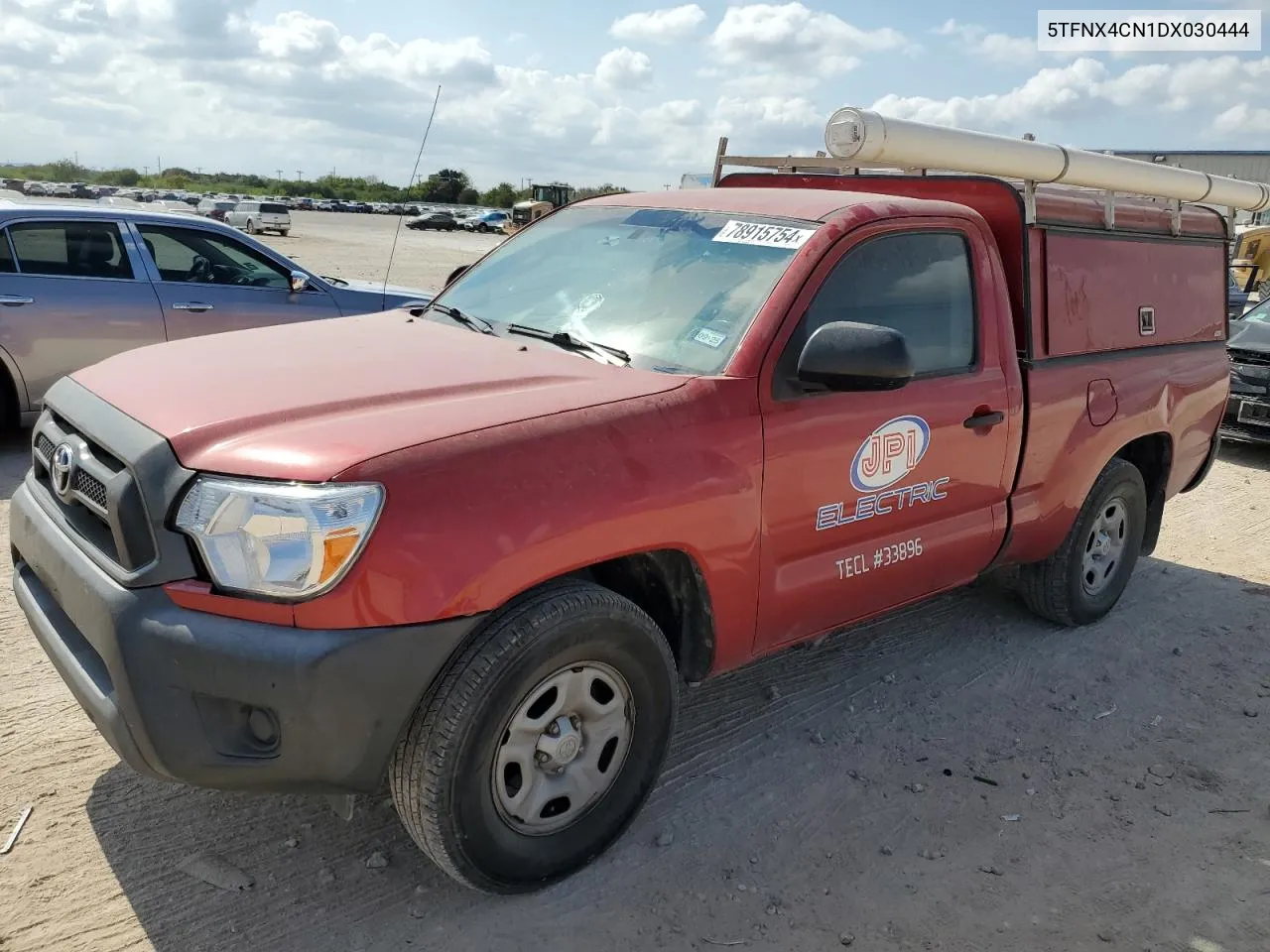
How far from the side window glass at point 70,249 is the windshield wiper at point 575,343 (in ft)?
15.5

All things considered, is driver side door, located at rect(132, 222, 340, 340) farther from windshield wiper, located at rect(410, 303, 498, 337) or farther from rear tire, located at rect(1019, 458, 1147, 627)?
rear tire, located at rect(1019, 458, 1147, 627)

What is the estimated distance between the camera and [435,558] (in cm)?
235

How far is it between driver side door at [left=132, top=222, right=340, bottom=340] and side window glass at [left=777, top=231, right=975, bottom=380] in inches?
203

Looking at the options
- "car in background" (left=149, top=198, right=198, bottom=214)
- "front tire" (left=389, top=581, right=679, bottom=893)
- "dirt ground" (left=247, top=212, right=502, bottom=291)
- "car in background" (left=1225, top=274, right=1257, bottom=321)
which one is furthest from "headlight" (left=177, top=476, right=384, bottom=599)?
"car in background" (left=1225, top=274, right=1257, bottom=321)

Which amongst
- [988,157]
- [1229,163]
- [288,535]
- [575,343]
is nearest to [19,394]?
[575,343]

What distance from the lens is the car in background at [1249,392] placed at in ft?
28.1

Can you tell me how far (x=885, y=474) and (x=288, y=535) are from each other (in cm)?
200

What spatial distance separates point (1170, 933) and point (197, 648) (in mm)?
2678

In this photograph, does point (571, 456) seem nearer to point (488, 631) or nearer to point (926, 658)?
point (488, 631)

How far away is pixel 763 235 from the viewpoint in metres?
3.41

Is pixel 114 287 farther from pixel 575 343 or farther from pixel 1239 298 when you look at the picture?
pixel 1239 298

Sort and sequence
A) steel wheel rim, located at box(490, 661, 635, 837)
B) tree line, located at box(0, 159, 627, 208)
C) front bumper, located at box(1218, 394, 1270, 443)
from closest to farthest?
steel wheel rim, located at box(490, 661, 635, 837) → front bumper, located at box(1218, 394, 1270, 443) → tree line, located at box(0, 159, 627, 208)

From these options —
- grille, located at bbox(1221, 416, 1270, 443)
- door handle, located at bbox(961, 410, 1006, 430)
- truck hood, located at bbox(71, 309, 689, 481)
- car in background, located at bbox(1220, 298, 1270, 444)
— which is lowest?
grille, located at bbox(1221, 416, 1270, 443)

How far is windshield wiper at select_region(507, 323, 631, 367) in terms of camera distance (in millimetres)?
3166
